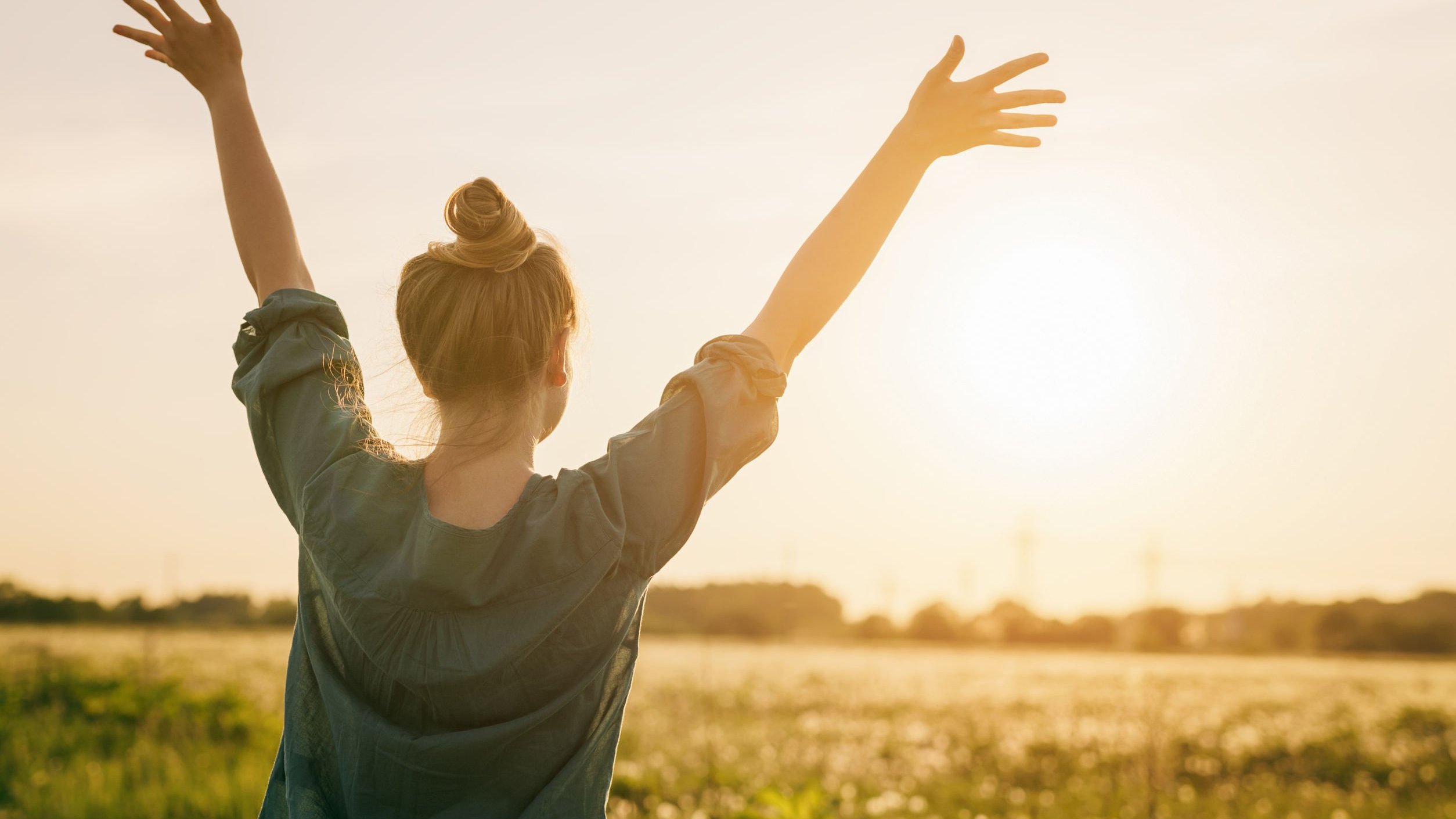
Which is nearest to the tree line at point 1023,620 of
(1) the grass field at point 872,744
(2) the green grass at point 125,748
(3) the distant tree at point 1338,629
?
(3) the distant tree at point 1338,629

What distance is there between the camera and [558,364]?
4.68 ft

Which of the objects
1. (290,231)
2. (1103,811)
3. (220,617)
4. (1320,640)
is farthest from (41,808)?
(1320,640)

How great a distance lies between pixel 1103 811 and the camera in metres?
9.01

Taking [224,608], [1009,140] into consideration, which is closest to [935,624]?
[224,608]

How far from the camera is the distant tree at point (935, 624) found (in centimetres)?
5547

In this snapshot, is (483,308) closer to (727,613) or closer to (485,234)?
(485,234)

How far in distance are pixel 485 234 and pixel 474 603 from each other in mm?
463

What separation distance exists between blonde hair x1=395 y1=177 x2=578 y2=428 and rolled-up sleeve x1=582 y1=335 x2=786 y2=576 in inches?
6.5

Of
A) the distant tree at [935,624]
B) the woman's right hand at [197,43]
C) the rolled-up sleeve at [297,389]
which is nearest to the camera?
the rolled-up sleeve at [297,389]

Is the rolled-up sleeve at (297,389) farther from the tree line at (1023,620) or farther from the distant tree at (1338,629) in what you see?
the distant tree at (1338,629)

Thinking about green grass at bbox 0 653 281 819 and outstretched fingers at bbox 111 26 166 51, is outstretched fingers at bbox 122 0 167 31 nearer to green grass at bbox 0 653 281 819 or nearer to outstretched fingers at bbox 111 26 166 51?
outstretched fingers at bbox 111 26 166 51

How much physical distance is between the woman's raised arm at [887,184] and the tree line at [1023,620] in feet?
131

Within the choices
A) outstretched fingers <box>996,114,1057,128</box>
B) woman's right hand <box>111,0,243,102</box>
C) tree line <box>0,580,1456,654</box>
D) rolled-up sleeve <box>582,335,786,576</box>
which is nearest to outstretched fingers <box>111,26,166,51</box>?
woman's right hand <box>111,0,243,102</box>

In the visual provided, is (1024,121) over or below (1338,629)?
over
